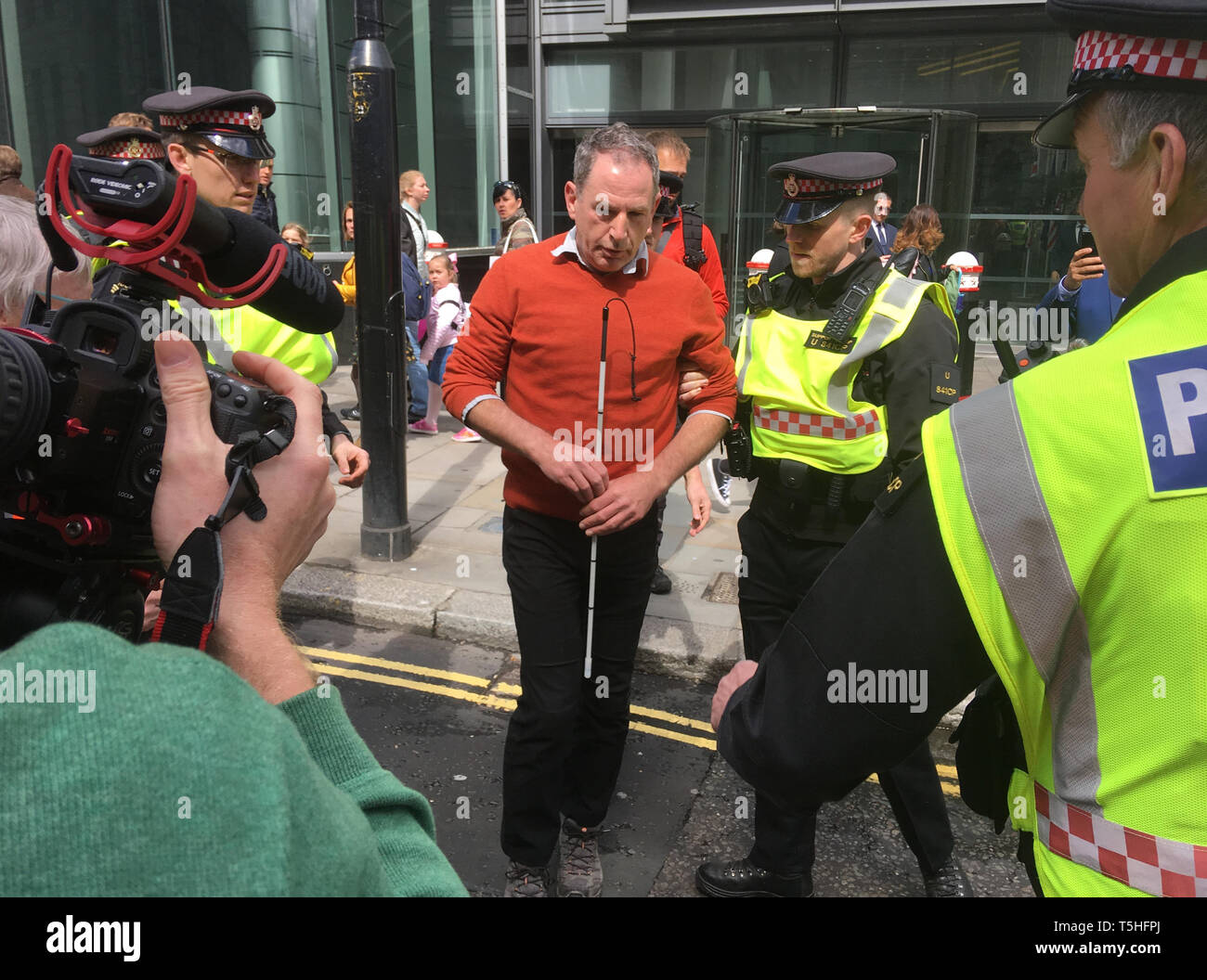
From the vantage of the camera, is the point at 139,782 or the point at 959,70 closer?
the point at 139,782

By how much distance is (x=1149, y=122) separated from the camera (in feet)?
3.65

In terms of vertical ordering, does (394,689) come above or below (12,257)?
below

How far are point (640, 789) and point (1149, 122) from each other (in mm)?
2981

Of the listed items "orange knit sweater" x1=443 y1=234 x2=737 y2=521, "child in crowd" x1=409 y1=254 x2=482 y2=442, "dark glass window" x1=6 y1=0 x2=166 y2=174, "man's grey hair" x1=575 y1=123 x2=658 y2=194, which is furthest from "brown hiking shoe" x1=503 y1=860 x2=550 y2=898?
"dark glass window" x1=6 y1=0 x2=166 y2=174

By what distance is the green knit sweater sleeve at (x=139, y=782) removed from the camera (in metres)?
0.57

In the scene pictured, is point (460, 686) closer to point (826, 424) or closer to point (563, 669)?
point (563, 669)

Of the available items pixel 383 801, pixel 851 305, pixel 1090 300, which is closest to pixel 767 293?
pixel 851 305

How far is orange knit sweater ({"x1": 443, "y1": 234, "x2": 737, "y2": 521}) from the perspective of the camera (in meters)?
2.81

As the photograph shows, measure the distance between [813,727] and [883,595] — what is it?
8.3 inches

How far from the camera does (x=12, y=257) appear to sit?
1.87 m

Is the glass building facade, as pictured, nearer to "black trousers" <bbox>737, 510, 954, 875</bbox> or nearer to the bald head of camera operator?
"black trousers" <bbox>737, 510, 954, 875</bbox>

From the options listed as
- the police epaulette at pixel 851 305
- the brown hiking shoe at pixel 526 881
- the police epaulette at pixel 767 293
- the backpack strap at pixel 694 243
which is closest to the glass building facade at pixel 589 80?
the backpack strap at pixel 694 243

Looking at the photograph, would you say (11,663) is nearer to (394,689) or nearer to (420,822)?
(420,822)
